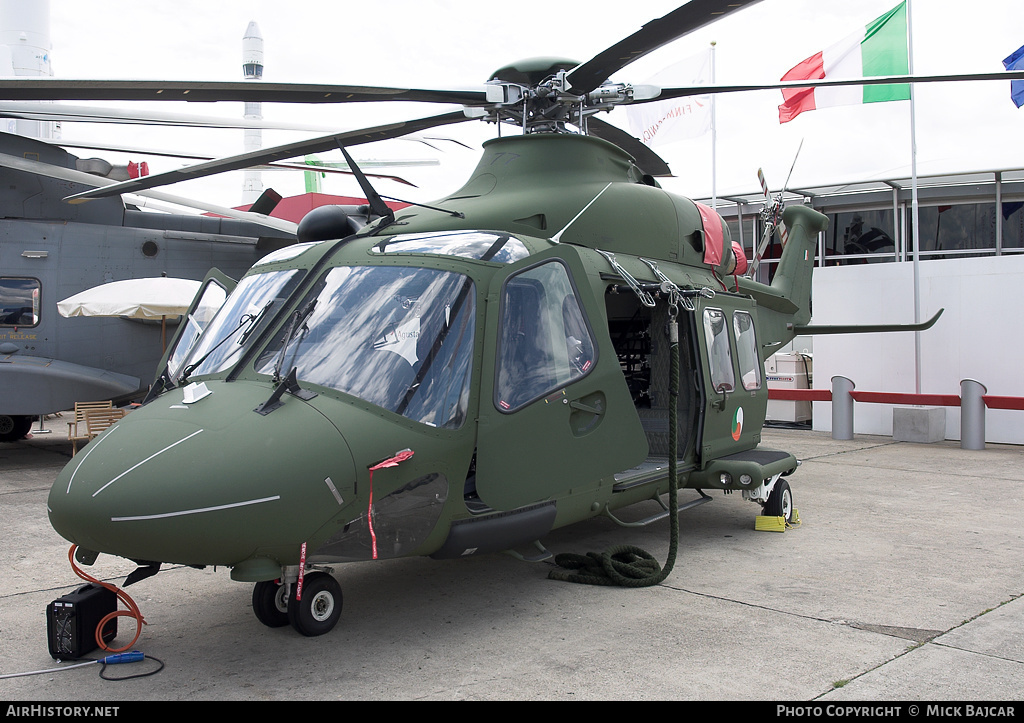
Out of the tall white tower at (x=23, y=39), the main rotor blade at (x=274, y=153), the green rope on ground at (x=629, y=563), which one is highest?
the tall white tower at (x=23, y=39)

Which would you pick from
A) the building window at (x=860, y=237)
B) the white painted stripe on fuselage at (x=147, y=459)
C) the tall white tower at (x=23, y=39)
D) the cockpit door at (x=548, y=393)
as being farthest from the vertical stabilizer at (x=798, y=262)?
the tall white tower at (x=23, y=39)

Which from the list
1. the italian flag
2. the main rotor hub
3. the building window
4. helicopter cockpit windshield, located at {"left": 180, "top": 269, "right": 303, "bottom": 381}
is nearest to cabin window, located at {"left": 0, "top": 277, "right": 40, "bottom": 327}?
helicopter cockpit windshield, located at {"left": 180, "top": 269, "right": 303, "bottom": 381}

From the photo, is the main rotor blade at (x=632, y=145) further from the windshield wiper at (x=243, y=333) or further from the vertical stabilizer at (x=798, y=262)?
the windshield wiper at (x=243, y=333)

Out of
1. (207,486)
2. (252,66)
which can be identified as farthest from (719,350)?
(252,66)

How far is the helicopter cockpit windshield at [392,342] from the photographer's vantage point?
167 inches

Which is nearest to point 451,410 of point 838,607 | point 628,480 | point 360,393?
point 360,393

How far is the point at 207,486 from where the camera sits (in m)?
3.52

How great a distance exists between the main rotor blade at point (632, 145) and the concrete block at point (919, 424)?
6596 millimetres

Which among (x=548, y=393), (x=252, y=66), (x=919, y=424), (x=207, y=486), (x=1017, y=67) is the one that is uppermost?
(x=252, y=66)

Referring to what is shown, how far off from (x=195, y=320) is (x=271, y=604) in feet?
6.67

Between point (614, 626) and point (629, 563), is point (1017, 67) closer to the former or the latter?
point (629, 563)

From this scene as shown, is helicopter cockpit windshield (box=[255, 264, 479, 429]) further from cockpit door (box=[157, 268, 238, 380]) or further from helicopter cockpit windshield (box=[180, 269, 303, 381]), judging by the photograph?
cockpit door (box=[157, 268, 238, 380])

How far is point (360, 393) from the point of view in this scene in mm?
4160

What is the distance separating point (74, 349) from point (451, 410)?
29.2ft
